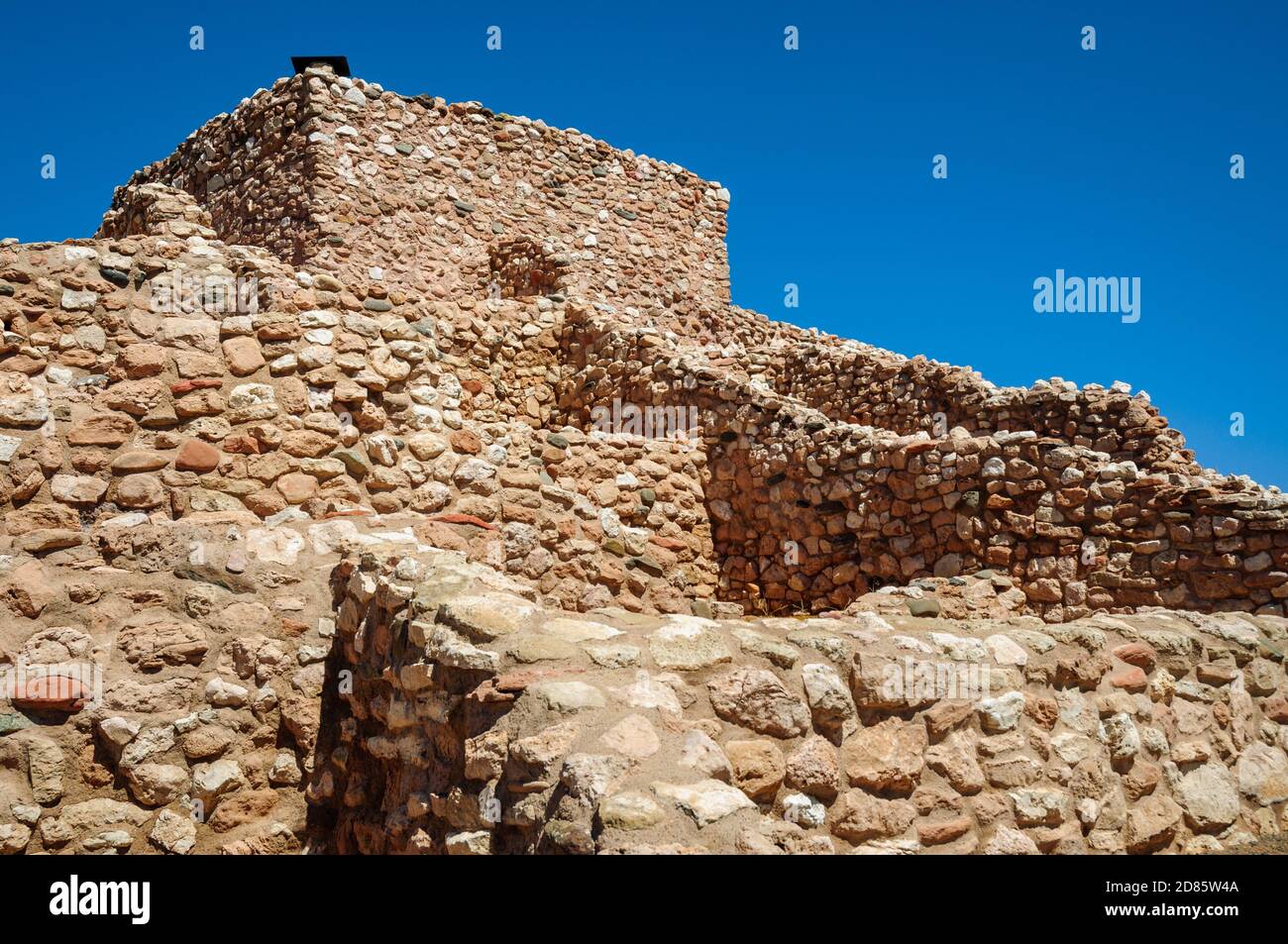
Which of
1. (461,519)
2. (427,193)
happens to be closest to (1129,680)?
(461,519)

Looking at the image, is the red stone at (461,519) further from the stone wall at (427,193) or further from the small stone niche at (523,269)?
the small stone niche at (523,269)

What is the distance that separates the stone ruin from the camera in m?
3.36

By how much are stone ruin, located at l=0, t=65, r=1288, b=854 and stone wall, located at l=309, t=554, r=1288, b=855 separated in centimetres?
2

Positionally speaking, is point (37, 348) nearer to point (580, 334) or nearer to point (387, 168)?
point (580, 334)

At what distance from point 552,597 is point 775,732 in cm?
306

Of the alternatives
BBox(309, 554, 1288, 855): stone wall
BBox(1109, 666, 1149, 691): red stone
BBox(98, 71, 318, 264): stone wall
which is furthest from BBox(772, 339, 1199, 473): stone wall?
BBox(98, 71, 318, 264): stone wall

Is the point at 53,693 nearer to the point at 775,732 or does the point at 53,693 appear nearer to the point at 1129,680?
the point at 775,732

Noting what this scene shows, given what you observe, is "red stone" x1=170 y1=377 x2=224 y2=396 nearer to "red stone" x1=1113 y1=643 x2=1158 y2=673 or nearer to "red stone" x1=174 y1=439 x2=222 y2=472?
"red stone" x1=174 y1=439 x2=222 y2=472

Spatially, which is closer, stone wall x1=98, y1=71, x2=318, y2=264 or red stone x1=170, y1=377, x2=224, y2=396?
red stone x1=170, y1=377, x2=224, y2=396

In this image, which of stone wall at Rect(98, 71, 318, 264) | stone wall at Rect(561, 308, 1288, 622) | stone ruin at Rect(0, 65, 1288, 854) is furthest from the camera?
stone wall at Rect(98, 71, 318, 264)

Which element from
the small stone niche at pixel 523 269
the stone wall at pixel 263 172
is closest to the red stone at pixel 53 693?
the small stone niche at pixel 523 269

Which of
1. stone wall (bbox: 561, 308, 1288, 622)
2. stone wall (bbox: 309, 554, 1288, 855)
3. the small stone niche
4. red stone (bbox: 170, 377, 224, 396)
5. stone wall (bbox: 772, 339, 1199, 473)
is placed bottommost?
stone wall (bbox: 309, 554, 1288, 855)

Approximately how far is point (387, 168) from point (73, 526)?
8735 mm

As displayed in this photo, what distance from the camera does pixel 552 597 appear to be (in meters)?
6.24
